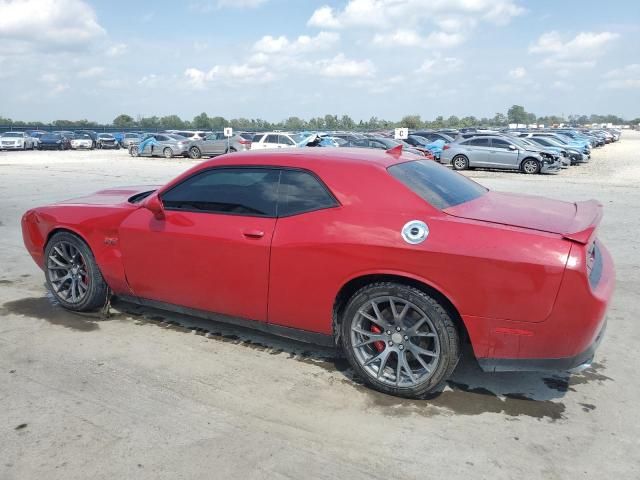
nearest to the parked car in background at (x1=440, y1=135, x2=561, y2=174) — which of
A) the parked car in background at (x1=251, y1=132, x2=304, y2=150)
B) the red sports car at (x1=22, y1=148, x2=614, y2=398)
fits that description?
the parked car in background at (x1=251, y1=132, x2=304, y2=150)

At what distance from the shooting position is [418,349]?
11.0ft

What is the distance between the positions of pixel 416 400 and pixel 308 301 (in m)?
0.96

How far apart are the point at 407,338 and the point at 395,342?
0.09 metres

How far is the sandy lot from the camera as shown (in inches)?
108

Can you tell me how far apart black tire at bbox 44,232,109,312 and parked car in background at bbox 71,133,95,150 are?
132 ft

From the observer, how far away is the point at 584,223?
11.0ft

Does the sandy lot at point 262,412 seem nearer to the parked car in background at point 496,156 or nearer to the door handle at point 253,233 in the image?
the door handle at point 253,233

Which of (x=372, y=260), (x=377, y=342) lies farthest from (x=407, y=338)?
(x=372, y=260)

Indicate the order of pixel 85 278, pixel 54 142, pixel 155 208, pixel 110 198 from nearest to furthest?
pixel 155 208 → pixel 85 278 → pixel 110 198 → pixel 54 142

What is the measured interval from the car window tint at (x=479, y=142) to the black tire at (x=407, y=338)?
20310 mm

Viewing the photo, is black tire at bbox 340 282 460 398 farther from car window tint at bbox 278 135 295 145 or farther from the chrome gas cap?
car window tint at bbox 278 135 295 145

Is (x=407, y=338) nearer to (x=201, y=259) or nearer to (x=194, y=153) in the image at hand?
(x=201, y=259)

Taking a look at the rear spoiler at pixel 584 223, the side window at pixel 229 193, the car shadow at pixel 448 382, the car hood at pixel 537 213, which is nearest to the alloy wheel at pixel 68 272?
the car shadow at pixel 448 382

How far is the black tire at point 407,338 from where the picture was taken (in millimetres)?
3227
